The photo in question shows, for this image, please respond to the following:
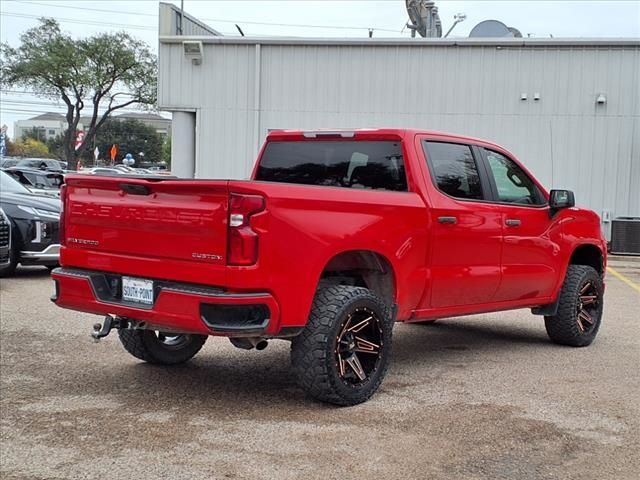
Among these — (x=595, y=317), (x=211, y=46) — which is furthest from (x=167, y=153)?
(x=595, y=317)

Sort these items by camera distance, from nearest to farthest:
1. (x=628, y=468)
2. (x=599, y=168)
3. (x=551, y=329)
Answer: (x=628, y=468) < (x=551, y=329) < (x=599, y=168)

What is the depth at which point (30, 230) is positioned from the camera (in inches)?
442

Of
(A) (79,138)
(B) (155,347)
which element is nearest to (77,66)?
(A) (79,138)

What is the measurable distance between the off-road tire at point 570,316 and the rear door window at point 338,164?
2.42 m

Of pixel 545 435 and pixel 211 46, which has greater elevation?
pixel 211 46

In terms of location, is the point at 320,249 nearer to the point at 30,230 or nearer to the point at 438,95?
the point at 30,230

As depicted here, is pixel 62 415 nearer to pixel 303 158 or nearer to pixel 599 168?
pixel 303 158

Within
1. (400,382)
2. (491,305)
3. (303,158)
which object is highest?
(303,158)

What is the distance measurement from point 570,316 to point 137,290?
415cm

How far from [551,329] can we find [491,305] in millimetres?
1141

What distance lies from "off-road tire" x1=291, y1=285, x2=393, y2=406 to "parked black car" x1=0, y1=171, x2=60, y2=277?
23.2 feet

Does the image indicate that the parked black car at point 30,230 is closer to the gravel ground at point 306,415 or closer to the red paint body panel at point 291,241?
the gravel ground at point 306,415

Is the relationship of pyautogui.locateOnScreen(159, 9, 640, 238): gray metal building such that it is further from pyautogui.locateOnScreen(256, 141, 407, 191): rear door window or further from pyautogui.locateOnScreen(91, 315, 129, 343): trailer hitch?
pyautogui.locateOnScreen(91, 315, 129, 343): trailer hitch

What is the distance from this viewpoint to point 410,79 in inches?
709
